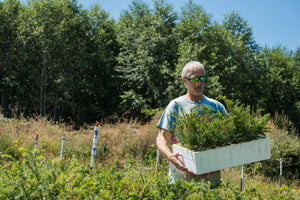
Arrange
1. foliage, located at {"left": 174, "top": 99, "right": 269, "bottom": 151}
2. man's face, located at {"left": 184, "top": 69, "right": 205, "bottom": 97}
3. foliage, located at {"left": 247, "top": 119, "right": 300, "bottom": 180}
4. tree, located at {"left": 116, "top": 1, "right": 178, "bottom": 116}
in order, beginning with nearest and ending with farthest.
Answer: foliage, located at {"left": 174, "top": 99, "right": 269, "bottom": 151}, man's face, located at {"left": 184, "top": 69, "right": 205, "bottom": 97}, foliage, located at {"left": 247, "top": 119, "right": 300, "bottom": 180}, tree, located at {"left": 116, "top": 1, "right": 178, "bottom": 116}

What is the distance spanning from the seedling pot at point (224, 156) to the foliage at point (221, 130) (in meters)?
0.06

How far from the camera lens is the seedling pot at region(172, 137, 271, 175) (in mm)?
1668

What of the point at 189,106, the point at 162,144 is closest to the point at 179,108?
the point at 189,106

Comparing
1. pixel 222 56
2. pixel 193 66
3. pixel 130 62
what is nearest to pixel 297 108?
pixel 222 56

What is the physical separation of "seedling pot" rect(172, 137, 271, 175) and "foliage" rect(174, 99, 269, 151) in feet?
0.18

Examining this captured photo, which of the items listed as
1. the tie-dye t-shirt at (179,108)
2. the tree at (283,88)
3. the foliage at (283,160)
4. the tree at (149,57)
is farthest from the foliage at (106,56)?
the tie-dye t-shirt at (179,108)

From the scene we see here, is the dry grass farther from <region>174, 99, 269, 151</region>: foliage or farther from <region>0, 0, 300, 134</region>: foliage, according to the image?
<region>0, 0, 300, 134</region>: foliage

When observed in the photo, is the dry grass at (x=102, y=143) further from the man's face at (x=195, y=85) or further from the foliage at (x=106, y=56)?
the foliage at (x=106, y=56)

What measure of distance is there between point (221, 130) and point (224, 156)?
18cm

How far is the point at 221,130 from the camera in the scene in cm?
177

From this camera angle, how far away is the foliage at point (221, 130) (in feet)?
5.79

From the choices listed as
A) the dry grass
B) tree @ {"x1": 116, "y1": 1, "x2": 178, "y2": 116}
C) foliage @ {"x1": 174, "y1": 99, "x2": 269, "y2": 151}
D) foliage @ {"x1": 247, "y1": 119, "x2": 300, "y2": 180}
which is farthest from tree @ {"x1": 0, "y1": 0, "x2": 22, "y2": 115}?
foliage @ {"x1": 174, "y1": 99, "x2": 269, "y2": 151}

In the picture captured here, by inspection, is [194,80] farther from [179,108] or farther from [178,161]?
[178,161]

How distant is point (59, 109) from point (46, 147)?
38.5ft
